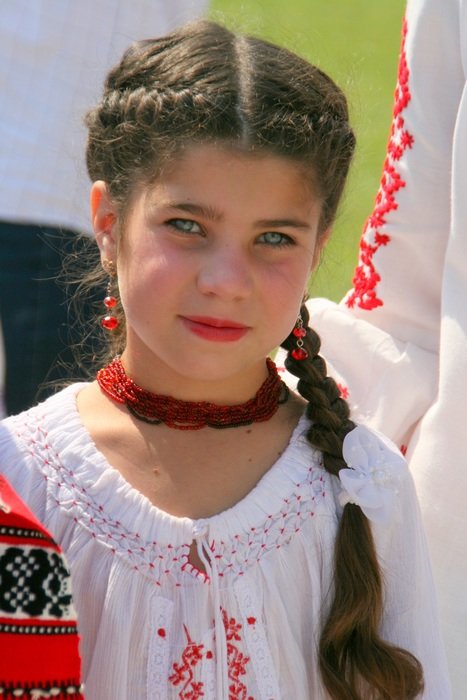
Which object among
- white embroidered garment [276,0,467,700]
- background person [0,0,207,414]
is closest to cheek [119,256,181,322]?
white embroidered garment [276,0,467,700]

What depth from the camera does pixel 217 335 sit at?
6.12 feet

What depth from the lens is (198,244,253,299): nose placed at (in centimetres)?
182

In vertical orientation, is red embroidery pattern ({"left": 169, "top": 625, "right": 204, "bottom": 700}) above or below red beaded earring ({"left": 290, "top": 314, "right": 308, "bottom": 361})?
below

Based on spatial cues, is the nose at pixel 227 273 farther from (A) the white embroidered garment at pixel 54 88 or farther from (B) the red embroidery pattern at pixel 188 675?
(A) the white embroidered garment at pixel 54 88

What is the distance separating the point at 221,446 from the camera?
1.99 metres

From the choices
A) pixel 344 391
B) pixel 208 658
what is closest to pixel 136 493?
pixel 208 658

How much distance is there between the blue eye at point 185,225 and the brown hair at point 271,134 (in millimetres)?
90

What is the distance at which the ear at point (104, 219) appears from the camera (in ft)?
6.62

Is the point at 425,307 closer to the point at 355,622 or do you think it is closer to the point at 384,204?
the point at 384,204

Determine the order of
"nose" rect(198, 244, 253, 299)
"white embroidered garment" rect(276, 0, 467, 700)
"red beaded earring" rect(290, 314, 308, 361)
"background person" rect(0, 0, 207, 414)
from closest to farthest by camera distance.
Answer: "nose" rect(198, 244, 253, 299), "red beaded earring" rect(290, 314, 308, 361), "white embroidered garment" rect(276, 0, 467, 700), "background person" rect(0, 0, 207, 414)

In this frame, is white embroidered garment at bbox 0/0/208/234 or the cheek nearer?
the cheek

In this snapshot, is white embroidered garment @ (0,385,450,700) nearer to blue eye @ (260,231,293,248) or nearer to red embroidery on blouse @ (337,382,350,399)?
blue eye @ (260,231,293,248)

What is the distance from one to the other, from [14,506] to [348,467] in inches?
25.8

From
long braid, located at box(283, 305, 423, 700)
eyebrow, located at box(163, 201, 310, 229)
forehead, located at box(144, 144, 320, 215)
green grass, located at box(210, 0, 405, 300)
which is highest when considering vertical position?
green grass, located at box(210, 0, 405, 300)
